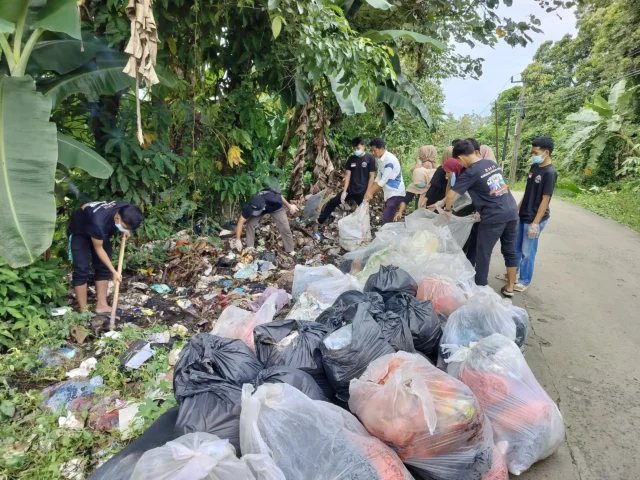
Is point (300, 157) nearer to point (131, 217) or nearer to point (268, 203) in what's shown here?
point (268, 203)

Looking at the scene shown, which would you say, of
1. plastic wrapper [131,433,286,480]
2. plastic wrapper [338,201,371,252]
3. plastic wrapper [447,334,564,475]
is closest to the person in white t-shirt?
plastic wrapper [338,201,371,252]

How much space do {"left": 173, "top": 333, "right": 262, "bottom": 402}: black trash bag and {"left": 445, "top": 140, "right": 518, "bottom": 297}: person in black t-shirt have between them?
8.16 ft

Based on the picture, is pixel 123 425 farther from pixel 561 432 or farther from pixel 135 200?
pixel 135 200

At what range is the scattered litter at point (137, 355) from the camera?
274 centimetres

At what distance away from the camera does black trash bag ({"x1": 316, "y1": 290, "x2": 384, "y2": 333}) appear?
2412mm

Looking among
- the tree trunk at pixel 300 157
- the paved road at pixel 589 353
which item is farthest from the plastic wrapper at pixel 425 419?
the tree trunk at pixel 300 157

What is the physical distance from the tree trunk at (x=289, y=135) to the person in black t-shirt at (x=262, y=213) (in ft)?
6.67

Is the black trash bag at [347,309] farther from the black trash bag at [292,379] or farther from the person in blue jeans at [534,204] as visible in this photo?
the person in blue jeans at [534,204]

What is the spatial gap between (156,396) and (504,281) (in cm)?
383

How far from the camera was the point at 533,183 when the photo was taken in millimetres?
3990

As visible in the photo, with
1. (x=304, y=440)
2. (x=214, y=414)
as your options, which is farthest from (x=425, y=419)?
(x=214, y=414)

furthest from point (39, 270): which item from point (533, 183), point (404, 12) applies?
point (404, 12)

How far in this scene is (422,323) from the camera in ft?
8.28

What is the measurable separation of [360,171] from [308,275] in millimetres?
2564
